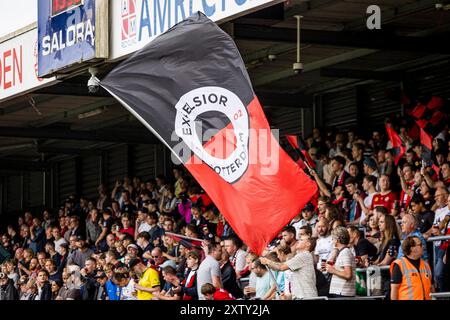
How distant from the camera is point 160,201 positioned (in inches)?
850

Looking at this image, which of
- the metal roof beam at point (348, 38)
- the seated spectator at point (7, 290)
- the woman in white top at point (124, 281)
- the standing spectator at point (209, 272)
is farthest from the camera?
the seated spectator at point (7, 290)

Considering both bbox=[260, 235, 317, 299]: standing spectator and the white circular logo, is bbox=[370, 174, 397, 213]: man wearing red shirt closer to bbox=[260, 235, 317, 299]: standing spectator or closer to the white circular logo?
bbox=[260, 235, 317, 299]: standing spectator

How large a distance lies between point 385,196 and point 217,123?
16.8ft

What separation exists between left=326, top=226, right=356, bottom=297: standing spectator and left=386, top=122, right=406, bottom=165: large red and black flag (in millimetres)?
3971

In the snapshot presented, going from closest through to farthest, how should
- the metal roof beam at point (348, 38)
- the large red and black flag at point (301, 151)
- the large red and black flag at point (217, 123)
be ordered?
the large red and black flag at point (217, 123) → the metal roof beam at point (348, 38) → the large red and black flag at point (301, 151)

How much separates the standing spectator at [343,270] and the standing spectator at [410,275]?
0.81m

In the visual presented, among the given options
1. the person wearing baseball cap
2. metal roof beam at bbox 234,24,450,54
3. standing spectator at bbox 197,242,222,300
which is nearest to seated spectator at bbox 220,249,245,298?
standing spectator at bbox 197,242,222,300

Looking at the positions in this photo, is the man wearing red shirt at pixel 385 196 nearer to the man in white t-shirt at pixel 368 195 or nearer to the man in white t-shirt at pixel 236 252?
the man in white t-shirt at pixel 368 195

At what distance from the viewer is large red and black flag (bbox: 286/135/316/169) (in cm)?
1761

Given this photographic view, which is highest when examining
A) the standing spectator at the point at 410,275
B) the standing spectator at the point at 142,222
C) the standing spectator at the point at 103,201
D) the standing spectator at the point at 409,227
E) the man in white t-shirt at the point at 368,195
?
the standing spectator at the point at 103,201

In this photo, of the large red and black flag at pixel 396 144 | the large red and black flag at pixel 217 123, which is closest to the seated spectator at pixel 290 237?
the large red and black flag at pixel 396 144

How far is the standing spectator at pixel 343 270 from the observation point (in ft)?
40.4
